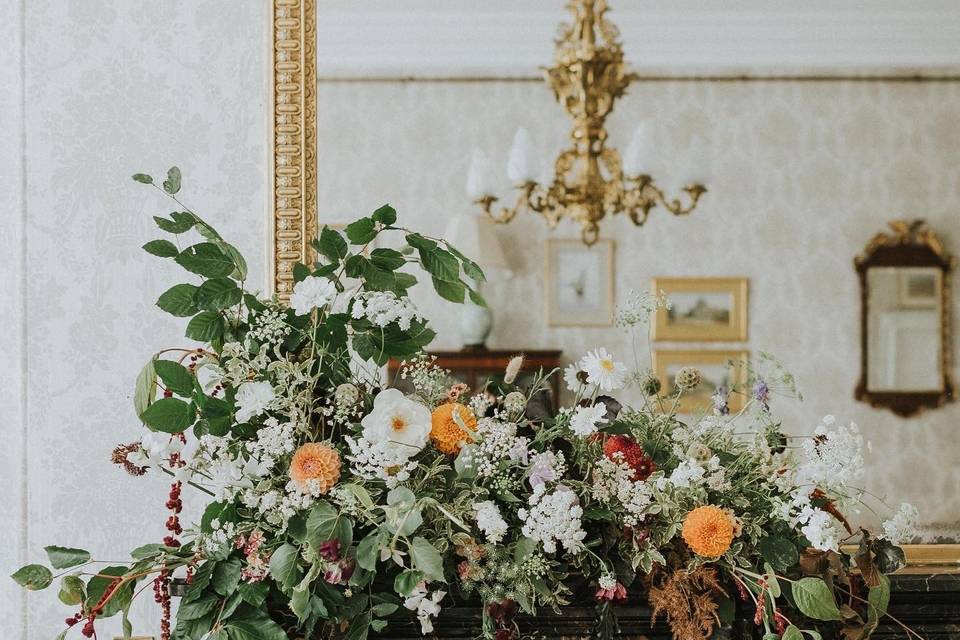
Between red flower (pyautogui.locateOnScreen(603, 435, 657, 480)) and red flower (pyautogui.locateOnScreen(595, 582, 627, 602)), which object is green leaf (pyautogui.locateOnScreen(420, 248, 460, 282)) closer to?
red flower (pyautogui.locateOnScreen(603, 435, 657, 480))

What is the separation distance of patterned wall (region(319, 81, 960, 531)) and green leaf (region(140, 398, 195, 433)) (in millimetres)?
485

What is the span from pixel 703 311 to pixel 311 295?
0.73m

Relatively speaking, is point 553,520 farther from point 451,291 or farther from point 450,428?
point 451,291

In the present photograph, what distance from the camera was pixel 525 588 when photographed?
1102 mm

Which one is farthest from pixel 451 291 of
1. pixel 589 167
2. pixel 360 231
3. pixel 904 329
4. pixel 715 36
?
pixel 904 329

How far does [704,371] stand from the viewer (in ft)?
4.76

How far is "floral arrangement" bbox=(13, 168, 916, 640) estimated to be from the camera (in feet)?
3.56

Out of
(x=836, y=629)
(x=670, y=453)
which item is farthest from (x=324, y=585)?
(x=836, y=629)

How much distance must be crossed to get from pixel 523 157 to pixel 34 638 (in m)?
1.35

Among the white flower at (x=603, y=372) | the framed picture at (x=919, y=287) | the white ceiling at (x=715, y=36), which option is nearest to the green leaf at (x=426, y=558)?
the white flower at (x=603, y=372)

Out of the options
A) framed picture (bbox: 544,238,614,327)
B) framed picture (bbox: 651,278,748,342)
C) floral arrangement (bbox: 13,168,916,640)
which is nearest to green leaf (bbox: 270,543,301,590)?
floral arrangement (bbox: 13,168,916,640)

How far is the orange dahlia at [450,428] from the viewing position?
1141 mm

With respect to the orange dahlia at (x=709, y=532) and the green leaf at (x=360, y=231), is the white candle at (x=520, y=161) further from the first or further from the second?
the orange dahlia at (x=709, y=532)

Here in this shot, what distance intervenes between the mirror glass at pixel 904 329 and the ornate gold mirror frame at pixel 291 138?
107 cm
